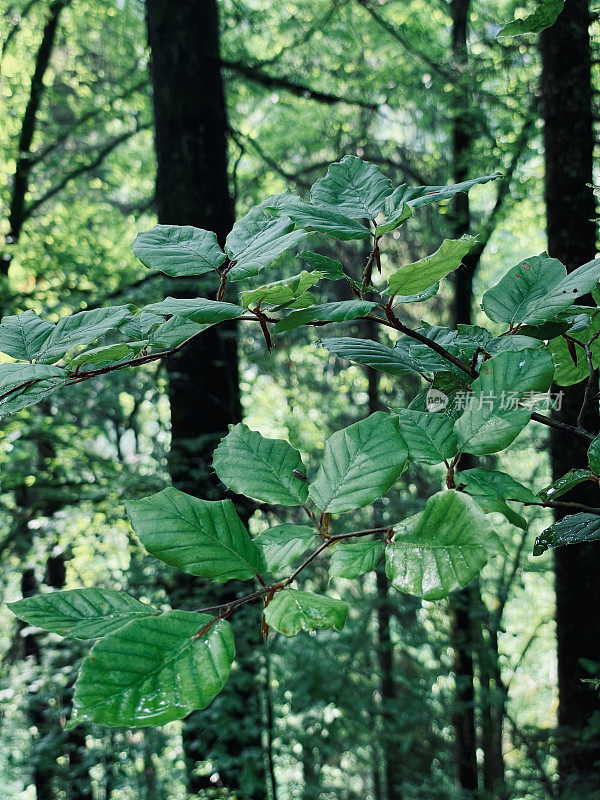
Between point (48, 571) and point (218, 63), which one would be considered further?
point (48, 571)

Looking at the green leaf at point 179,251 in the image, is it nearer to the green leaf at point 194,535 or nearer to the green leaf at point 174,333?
the green leaf at point 174,333

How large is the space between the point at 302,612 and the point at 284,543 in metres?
0.07

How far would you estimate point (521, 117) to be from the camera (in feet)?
14.3

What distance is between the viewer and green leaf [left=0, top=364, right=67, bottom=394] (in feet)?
1.48

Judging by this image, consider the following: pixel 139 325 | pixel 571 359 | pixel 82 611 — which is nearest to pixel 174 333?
pixel 139 325

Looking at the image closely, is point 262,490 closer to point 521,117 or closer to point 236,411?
point 236,411

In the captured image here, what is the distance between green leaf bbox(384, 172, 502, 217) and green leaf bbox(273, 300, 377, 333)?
0.09 meters

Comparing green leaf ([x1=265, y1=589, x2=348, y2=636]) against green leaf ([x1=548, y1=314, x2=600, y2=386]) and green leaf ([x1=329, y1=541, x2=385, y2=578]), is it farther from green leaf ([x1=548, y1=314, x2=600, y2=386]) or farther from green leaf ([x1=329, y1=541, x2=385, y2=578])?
green leaf ([x1=548, y1=314, x2=600, y2=386])

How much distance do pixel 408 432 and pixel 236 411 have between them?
2.69m

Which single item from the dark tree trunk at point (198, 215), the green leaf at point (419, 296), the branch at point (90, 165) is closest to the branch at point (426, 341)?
the green leaf at point (419, 296)

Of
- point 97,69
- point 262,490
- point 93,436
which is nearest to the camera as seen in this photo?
point 262,490

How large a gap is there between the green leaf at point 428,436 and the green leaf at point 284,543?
107 millimetres

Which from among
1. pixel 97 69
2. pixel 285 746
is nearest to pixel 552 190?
pixel 285 746

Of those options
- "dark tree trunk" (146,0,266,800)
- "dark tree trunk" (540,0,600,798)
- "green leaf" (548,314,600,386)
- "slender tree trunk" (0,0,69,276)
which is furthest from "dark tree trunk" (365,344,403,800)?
"slender tree trunk" (0,0,69,276)
